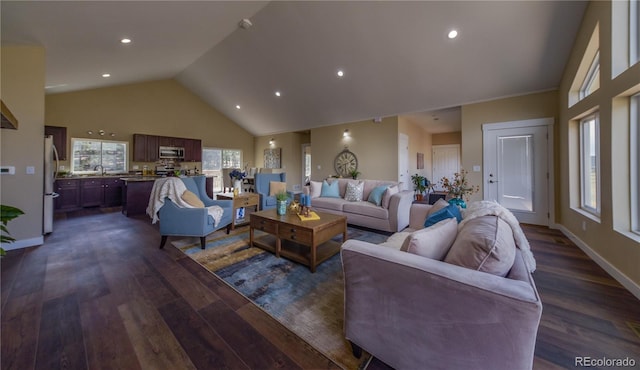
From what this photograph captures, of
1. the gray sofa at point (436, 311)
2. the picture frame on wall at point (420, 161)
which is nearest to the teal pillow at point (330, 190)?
the gray sofa at point (436, 311)

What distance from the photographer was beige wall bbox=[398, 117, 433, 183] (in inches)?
256

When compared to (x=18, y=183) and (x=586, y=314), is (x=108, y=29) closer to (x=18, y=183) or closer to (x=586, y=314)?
(x=18, y=183)

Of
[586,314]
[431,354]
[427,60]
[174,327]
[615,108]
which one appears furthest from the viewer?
[427,60]

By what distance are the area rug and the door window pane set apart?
323 cm

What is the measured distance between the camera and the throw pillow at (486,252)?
1084 mm

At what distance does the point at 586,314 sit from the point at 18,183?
6.55 meters

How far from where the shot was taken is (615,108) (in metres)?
2.34

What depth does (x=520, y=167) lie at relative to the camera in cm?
445

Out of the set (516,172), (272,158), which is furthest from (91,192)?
(516,172)

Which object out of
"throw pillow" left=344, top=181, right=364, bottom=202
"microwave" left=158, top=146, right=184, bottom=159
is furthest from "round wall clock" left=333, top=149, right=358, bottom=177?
"microwave" left=158, top=146, right=184, bottom=159

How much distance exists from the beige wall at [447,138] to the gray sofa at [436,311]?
846 centimetres

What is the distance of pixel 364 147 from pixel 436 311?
5942mm

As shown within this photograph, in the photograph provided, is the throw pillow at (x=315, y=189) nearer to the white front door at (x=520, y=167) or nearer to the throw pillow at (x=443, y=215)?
the throw pillow at (x=443, y=215)

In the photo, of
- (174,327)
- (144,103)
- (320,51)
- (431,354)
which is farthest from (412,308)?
(144,103)
